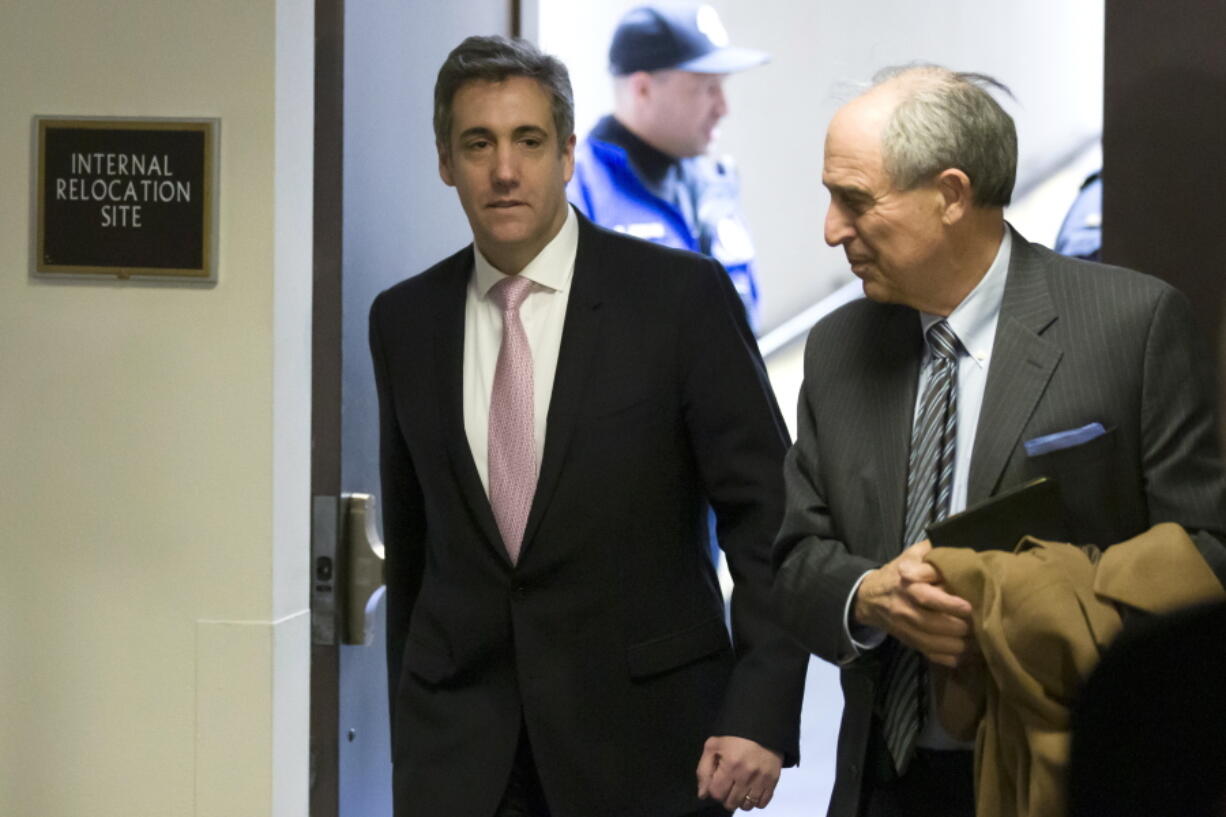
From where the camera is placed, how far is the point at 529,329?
8.00 feet

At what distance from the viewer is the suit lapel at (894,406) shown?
1.89 metres

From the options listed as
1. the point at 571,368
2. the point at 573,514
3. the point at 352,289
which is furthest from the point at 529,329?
the point at 352,289

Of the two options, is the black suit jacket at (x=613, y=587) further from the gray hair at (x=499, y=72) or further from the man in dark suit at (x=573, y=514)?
the gray hair at (x=499, y=72)

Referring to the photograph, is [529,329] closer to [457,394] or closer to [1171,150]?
[457,394]

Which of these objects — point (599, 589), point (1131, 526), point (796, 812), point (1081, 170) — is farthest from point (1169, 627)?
point (796, 812)

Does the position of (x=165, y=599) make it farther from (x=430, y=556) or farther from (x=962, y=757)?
(x=962, y=757)

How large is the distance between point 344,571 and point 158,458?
0.40m

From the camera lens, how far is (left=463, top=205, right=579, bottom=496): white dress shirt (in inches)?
93.8

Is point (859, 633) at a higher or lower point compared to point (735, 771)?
higher

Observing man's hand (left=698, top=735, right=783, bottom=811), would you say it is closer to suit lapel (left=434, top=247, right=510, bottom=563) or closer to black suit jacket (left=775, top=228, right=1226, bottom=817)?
black suit jacket (left=775, top=228, right=1226, bottom=817)

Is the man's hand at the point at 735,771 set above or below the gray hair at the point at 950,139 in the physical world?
below

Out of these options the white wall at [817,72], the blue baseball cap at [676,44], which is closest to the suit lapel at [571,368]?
the white wall at [817,72]

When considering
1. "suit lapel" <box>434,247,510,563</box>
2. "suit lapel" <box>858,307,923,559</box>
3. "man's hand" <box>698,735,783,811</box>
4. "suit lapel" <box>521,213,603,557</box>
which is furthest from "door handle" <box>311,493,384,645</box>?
"suit lapel" <box>858,307,923,559</box>

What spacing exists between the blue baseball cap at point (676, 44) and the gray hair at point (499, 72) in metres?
1.53
